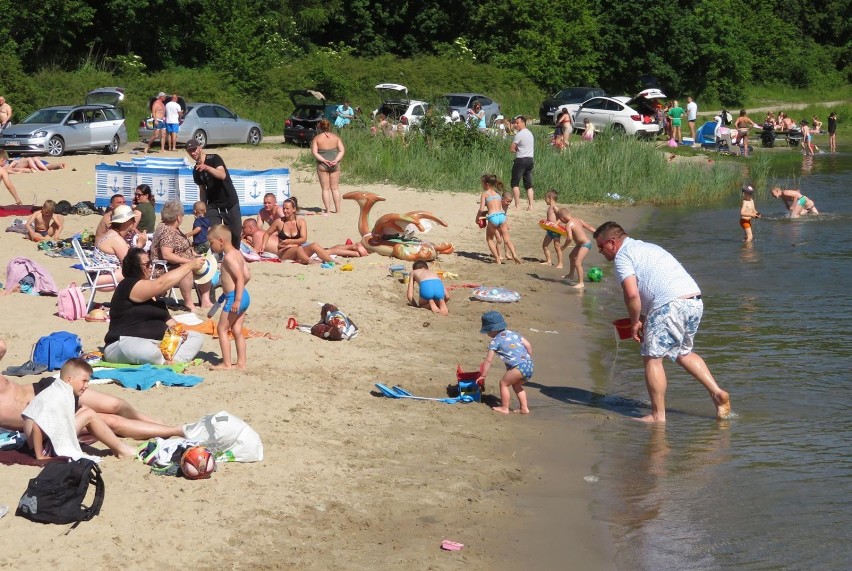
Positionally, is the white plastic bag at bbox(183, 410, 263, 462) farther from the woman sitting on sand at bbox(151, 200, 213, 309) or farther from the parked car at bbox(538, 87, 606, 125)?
the parked car at bbox(538, 87, 606, 125)

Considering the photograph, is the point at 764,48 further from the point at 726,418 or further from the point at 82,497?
→ the point at 82,497

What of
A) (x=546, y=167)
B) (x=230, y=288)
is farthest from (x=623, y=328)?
(x=546, y=167)

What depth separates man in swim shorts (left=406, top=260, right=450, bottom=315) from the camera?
43.2 feet

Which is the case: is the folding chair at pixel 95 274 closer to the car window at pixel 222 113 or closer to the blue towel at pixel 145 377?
the blue towel at pixel 145 377

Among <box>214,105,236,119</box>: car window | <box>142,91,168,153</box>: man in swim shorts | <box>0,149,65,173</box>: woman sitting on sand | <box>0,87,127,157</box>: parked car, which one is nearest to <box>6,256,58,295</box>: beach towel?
<box>0,149,65,173</box>: woman sitting on sand

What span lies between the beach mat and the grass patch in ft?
22.9

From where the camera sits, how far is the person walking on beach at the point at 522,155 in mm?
20938

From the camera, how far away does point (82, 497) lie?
250 inches

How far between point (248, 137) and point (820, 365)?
73.9ft

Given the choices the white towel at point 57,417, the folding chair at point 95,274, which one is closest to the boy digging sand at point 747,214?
the folding chair at point 95,274

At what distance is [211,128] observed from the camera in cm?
3012

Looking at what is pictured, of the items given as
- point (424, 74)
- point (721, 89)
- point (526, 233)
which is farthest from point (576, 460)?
point (721, 89)

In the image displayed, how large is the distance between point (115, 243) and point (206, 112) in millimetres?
18031

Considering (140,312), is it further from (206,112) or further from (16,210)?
→ (206,112)
